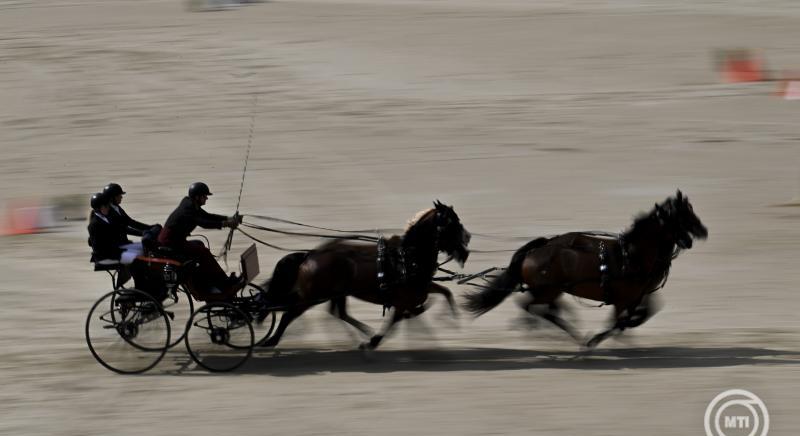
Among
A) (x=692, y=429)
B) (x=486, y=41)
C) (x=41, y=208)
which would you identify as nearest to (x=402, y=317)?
(x=692, y=429)

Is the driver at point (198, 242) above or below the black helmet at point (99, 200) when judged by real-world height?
below

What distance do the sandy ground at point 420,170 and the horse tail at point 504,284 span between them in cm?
55

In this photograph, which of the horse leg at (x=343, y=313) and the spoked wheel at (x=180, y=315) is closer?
the horse leg at (x=343, y=313)

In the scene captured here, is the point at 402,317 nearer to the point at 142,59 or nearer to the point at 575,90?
the point at 575,90

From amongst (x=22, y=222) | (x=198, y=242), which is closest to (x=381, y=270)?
(x=198, y=242)

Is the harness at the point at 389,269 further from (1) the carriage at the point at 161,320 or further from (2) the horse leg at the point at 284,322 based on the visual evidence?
(1) the carriage at the point at 161,320

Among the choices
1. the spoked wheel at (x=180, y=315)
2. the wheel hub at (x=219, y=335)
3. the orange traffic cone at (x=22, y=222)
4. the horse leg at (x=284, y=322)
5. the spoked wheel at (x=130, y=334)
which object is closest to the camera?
the spoked wheel at (x=130, y=334)

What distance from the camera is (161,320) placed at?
10969mm

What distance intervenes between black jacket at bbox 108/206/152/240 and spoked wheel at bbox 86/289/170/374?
0.63 m

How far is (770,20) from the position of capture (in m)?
29.3

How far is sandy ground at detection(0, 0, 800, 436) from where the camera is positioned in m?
9.92

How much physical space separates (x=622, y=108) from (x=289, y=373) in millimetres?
13125

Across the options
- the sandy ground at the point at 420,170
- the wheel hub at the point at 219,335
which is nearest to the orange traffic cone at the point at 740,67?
the sandy ground at the point at 420,170

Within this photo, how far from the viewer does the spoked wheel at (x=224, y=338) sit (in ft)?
34.9
